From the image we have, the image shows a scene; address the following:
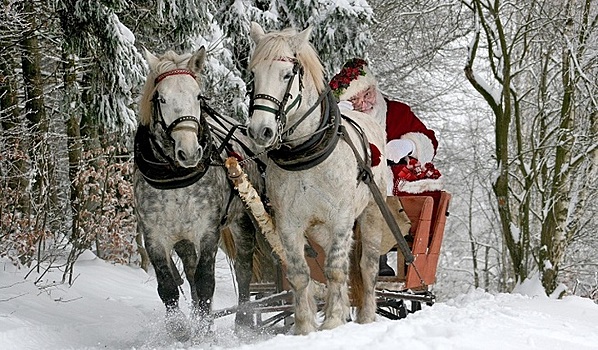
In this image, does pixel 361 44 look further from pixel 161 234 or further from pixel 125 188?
pixel 161 234

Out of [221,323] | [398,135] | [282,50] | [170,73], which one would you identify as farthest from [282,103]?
[221,323]

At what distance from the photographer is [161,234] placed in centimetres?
529

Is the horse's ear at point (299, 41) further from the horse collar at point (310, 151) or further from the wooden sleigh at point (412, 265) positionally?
the wooden sleigh at point (412, 265)

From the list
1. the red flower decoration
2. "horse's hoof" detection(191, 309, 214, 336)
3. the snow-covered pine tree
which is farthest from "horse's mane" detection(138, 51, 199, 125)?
the snow-covered pine tree

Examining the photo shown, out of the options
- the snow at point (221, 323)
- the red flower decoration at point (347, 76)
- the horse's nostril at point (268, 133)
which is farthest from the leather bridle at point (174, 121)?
the red flower decoration at point (347, 76)

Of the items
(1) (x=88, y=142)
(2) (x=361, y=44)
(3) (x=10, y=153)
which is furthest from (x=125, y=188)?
(2) (x=361, y=44)

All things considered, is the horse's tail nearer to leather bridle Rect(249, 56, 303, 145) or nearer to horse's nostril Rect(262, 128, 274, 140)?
leather bridle Rect(249, 56, 303, 145)

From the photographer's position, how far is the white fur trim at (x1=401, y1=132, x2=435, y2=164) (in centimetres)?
658

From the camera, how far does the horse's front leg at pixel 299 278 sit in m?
4.95

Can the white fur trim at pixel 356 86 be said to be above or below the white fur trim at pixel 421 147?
above

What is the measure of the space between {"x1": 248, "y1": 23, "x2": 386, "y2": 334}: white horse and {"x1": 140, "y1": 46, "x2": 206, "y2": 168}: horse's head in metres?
0.52

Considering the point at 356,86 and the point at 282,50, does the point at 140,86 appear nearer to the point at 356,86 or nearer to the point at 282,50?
the point at 356,86

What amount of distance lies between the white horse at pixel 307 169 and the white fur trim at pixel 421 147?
58.9 inches

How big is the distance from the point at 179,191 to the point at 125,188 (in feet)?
15.1
